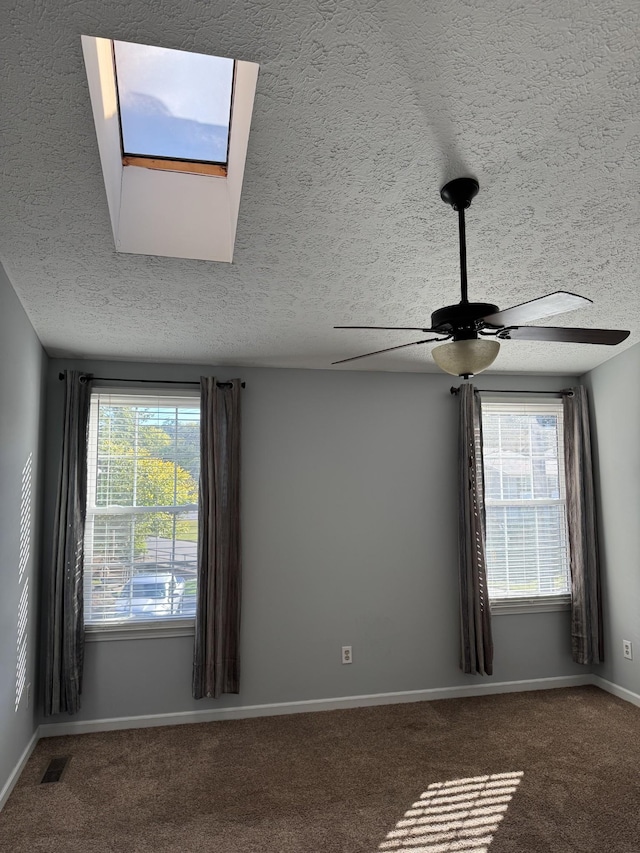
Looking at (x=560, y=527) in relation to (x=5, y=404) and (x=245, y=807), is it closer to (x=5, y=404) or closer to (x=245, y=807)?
(x=245, y=807)

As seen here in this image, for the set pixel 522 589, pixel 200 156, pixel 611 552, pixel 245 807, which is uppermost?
pixel 200 156

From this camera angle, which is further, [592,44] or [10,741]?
[10,741]

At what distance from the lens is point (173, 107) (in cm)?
248

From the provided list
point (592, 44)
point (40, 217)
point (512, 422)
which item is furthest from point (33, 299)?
point (512, 422)

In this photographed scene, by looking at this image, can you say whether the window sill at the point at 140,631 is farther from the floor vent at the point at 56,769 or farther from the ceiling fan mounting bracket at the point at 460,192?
the ceiling fan mounting bracket at the point at 460,192

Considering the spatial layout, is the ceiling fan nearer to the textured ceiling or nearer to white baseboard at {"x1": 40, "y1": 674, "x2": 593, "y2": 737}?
the textured ceiling

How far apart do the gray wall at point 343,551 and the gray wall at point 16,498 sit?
0.53 metres

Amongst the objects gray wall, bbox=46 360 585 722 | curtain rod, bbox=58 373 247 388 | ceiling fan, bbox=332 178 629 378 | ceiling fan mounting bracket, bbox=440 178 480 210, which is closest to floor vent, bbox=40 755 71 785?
gray wall, bbox=46 360 585 722

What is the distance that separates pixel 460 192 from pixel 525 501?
3066mm

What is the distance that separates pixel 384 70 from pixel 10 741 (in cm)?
337

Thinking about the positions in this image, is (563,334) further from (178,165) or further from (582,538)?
(582,538)

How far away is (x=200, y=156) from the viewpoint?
2.70 m

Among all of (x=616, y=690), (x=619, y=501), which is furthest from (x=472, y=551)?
(x=616, y=690)

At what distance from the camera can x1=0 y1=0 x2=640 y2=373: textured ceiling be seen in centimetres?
160
